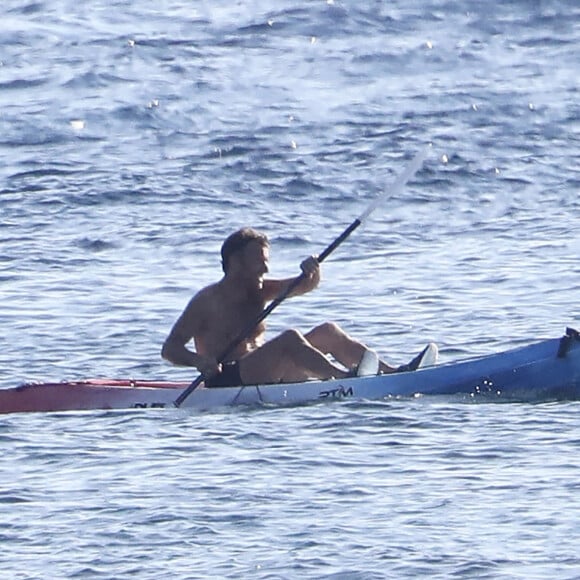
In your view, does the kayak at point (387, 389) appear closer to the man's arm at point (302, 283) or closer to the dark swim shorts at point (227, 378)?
the dark swim shorts at point (227, 378)

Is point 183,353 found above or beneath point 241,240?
beneath

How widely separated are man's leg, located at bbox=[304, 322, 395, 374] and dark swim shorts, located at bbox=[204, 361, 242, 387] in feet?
1.65

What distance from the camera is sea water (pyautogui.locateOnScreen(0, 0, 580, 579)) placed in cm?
986

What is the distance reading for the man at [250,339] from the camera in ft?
40.5

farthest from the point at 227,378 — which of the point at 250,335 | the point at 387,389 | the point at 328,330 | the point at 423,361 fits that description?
the point at 423,361

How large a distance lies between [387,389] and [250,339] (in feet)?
3.61

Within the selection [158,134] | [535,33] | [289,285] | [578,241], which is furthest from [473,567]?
[535,33]

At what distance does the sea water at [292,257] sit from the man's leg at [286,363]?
263 mm

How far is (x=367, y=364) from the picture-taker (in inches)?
483

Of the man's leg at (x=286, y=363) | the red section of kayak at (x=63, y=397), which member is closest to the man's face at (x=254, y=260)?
the man's leg at (x=286, y=363)

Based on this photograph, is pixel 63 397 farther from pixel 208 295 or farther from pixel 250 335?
pixel 250 335

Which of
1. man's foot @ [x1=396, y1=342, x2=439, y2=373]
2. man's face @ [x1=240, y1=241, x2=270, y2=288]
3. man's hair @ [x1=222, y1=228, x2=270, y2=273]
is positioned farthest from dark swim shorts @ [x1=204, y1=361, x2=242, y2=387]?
man's foot @ [x1=396, y1=342, x2=439, y2=373]

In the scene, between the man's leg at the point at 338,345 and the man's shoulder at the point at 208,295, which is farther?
the man's shoulder at the point at 208,295

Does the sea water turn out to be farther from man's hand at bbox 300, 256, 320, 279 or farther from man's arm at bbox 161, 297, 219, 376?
man's hand at bbox 300, 256, 320, 279
